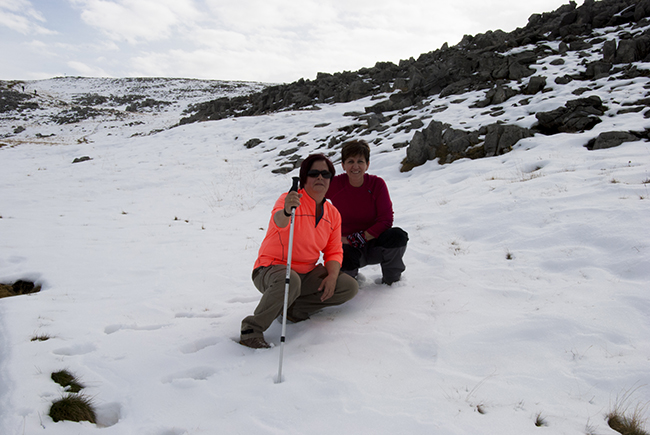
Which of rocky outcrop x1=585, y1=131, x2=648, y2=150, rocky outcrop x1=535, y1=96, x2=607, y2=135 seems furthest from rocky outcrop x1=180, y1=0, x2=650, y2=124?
rocky outcrop x1=585, y1=131, x2=648, y2=150

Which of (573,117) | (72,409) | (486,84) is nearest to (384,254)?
(72,409)

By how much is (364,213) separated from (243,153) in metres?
15.6

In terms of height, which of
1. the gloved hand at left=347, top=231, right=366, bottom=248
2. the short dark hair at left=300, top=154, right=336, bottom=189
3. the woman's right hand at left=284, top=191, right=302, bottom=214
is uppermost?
the short dark hair at left=300, top=154, right=336, bottom=189

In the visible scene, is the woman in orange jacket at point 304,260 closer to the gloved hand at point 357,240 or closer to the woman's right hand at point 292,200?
the woman's right hand at point 292,200

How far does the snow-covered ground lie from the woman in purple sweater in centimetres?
41

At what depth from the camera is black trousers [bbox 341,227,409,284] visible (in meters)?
4.27

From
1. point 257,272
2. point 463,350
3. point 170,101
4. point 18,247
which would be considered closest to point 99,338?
point 257,272

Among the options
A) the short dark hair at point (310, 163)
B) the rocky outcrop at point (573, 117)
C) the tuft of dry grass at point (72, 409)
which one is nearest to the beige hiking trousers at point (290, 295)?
the short dark hair at point (310, 163)

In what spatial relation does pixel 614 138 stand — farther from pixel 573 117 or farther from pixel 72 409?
pixel 72 409

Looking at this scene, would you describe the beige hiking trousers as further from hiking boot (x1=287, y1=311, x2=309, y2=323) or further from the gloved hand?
the gloved hand

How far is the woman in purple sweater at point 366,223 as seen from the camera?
4332mm

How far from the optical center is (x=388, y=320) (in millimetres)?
3754

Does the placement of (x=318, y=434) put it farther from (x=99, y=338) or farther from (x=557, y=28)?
(x=557, y=28)

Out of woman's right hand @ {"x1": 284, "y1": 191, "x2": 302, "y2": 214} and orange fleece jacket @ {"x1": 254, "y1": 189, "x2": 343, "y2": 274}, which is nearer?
woman's right hand @ {"x1": 284, "y1": 191, "x2": 302, "y2": 214}
